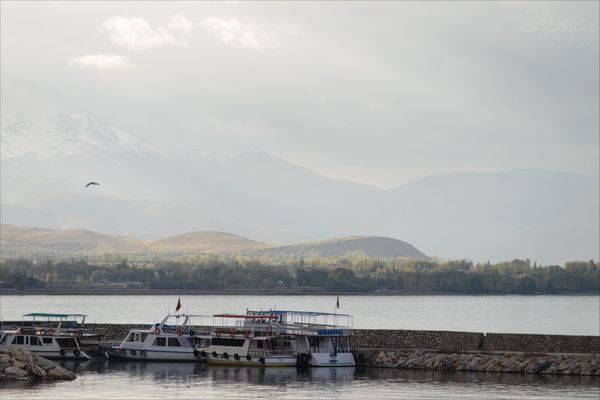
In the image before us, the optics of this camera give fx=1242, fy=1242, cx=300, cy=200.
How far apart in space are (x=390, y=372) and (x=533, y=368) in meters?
8.32

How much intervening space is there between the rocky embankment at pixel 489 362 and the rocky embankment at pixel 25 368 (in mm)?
19508

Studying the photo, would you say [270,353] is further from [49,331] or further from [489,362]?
[49,331]

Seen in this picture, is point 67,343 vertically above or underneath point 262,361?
above

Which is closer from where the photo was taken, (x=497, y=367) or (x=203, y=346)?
(x=497, y=367)

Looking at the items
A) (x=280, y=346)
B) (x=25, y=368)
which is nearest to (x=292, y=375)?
(x=280, y=346)

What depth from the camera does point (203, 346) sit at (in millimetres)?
78812

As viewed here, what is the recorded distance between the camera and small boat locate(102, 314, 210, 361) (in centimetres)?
7888

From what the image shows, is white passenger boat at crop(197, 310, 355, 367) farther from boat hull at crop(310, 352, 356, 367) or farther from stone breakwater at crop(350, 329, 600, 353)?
stone breakwater at crop(350, 329, 600, 353)

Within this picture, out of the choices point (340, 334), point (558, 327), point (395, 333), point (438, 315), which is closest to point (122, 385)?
point (340, 334)

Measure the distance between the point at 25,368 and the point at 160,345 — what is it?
13917mm

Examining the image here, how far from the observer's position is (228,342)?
252 feet

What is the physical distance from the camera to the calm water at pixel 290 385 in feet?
202

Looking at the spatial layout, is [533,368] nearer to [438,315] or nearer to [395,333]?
[395,333]

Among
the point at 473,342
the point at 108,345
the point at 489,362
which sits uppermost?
the point at 473,342
